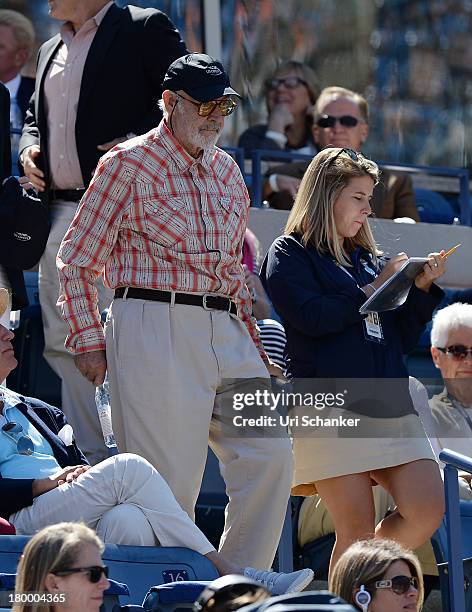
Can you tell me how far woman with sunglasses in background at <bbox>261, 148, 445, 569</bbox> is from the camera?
5617 mm

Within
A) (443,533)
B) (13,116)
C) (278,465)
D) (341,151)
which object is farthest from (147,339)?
(13,116)

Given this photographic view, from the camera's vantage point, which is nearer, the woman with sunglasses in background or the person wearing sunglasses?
the woman with sunglasses in background

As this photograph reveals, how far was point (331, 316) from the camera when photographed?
567 cm

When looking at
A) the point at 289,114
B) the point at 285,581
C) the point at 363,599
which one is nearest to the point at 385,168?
the point at 289,114

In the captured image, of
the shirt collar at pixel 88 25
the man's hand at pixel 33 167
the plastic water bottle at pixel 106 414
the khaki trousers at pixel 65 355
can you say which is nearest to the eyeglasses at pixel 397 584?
the plastic water bottle at pixel 106 414

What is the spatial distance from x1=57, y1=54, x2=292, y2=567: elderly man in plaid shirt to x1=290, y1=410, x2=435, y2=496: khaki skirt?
20 centimetres

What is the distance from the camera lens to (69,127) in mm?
7094

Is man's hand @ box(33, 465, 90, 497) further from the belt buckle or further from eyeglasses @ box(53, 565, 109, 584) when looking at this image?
eyeglasses @ box(53, 565, 109, 584)

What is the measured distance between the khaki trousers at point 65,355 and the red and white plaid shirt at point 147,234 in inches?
52.0

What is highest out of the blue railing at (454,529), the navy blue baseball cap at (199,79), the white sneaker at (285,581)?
the navy blue baseball cap at (199,79)

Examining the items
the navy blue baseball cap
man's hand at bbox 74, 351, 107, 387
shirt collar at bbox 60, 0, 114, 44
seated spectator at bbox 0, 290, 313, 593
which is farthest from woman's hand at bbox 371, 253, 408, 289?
shirt collar at bbox 60, 0, 114, 44

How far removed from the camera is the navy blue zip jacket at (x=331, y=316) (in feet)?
18.7

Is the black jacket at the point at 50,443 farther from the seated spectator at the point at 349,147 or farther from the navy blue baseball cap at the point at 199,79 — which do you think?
the seated spectator at the point at 349,147

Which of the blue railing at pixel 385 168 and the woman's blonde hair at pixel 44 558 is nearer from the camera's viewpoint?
the woman's blonde hair at pixel 44 558
